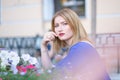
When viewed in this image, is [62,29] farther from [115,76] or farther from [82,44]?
[115,76]

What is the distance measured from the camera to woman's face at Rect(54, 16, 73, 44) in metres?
3.05

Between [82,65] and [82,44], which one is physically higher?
[82,44]

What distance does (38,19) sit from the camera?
9.70m

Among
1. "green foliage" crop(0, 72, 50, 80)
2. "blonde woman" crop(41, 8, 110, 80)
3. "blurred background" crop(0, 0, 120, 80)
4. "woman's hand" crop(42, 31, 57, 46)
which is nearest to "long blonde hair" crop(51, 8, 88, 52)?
"blonde woman" crop(41, 8, 110, 80)

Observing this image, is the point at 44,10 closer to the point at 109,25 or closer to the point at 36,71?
the point at 109,25

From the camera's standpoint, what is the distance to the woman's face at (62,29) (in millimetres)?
3053

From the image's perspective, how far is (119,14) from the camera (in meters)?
8.21

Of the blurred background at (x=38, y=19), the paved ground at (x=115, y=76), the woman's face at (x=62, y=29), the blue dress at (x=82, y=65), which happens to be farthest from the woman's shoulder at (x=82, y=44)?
the blurred background at (x=38, y=19)

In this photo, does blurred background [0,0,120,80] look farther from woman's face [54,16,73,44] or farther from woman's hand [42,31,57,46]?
woman's face [54,16,73,44]

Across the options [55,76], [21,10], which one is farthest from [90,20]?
[55,76]

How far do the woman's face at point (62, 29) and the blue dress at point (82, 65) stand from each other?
13cm

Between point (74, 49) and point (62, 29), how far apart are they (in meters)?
0.22

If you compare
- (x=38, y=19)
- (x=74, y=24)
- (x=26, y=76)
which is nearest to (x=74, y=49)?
(x=74, y=24)

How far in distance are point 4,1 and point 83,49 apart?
7.60 m
